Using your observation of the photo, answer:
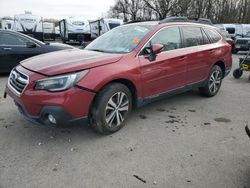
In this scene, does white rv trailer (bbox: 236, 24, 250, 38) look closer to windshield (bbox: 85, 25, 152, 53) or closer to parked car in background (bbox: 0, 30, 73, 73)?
parked car in background (bbox: 0, 30, 73, 73)

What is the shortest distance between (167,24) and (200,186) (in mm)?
2932

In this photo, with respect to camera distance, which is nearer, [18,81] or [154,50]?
[18,81]

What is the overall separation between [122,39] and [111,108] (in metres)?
1.37

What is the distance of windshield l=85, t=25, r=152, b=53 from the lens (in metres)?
4.08

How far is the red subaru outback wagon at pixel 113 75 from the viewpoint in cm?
319

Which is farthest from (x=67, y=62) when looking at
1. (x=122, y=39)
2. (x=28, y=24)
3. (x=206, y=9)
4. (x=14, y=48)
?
(x=206, y=9)

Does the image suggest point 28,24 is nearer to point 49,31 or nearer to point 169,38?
point 49,31

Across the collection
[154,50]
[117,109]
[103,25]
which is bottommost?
[117,109]

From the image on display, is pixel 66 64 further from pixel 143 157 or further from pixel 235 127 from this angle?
pixel 235 127

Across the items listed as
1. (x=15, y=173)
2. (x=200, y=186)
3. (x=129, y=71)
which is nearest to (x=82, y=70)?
(x=129, y=71)

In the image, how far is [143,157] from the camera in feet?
10.4

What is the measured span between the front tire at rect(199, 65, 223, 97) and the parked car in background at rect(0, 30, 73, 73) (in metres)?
4.91

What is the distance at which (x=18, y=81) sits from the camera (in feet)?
11.5

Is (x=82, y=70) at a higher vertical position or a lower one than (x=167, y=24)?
lower
